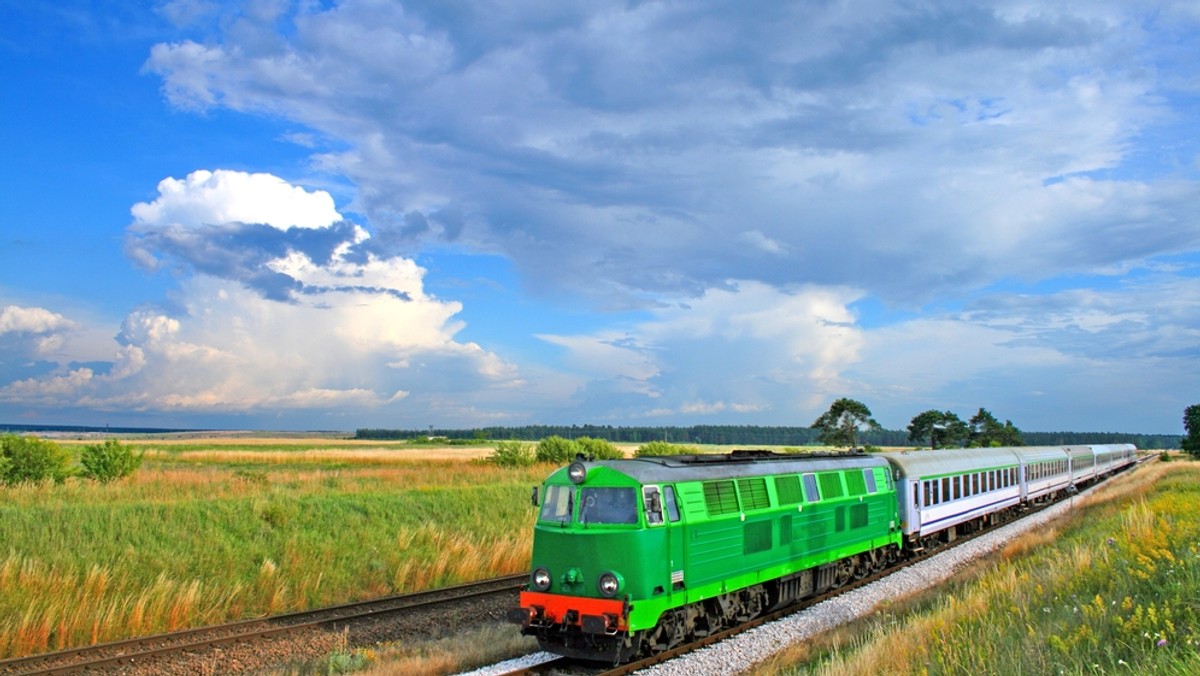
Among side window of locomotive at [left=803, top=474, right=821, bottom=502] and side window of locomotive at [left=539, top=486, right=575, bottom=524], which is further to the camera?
side window of locomotive at [left=803, top=474, right=821, bottom=502]

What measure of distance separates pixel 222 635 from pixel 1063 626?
14.0m

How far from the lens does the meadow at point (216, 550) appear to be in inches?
617

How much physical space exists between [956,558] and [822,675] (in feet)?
52.5

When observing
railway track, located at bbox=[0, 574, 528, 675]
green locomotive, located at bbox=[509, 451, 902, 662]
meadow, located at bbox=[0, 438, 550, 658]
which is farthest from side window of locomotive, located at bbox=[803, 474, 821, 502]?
meadow, located at bbox=[0, 438, 550, 658]

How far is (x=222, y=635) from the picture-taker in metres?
15.4

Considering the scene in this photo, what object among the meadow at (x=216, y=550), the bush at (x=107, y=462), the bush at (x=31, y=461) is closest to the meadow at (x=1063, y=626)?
the meadow at (x=216, y=550)

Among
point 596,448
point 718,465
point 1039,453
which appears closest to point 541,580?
A: point 718,465

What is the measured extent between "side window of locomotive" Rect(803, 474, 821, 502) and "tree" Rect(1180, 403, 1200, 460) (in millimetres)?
108844

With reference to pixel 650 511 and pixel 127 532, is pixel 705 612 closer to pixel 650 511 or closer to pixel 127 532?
pixel 650 511

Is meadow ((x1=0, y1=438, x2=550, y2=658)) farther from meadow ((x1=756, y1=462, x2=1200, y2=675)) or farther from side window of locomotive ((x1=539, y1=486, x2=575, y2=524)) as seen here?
meadow ((x1=756, y1=462, x2=1200, y2=675))

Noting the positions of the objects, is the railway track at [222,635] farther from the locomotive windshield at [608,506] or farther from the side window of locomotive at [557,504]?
the locomotive windshield at [608,506]

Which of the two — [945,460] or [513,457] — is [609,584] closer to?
[945,460]

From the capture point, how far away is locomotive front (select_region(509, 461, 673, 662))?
1230 centimetres

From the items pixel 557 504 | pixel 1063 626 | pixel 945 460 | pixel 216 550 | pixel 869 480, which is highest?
pixel 945 460
